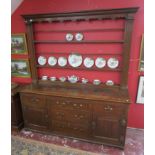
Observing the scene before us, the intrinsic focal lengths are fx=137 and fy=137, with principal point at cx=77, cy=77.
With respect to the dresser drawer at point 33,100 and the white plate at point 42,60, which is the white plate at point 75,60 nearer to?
the white plate at point 42,60

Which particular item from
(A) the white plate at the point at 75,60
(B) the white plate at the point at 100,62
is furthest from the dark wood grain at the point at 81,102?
(A) the white plate at the point at 75,60

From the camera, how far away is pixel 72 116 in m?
2.16

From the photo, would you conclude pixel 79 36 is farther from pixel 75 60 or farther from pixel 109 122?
pixel 109 122

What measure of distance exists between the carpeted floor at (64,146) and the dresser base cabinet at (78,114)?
9 cm

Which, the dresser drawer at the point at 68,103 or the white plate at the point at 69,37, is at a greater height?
the white plate at the point at 69,37

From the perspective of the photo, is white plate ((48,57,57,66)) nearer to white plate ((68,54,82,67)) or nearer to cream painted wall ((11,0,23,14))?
white plate ((68,54,82,67))

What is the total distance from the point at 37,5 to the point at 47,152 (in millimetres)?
2343

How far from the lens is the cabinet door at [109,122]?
6.34ft

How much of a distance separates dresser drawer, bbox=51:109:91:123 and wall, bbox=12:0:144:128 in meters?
0.86

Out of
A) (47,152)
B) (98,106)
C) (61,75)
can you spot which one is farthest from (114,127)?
(61,75)

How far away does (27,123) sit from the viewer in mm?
2484

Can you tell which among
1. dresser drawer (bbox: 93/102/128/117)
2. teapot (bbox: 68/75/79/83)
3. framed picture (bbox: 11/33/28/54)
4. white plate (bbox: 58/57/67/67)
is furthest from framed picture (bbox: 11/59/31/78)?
dresser drawer (bbox: 93/102/128/117)

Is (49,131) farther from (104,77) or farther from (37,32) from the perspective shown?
(37,32)

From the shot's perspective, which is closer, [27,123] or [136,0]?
[136,0]
